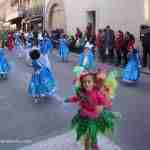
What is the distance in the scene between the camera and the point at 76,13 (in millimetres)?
33250

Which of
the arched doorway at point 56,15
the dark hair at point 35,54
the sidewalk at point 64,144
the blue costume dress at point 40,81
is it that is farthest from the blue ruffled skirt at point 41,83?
the arched doorway at point 56,15

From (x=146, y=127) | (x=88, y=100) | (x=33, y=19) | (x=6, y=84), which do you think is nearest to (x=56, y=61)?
(x=6, y=84)

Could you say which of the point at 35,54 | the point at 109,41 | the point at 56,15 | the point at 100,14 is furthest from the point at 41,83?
the point at 56,15

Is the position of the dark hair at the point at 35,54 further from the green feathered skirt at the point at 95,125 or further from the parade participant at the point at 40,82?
the green feathered skirt at the point at 95,125

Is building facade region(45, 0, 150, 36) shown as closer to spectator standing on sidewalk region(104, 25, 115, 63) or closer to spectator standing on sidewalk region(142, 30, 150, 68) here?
spectator standing on sidewalk region(104, 25, 115, 63)

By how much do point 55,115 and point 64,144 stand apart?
2.83 m

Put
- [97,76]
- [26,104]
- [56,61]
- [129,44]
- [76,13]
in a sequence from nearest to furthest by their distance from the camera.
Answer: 1. [97,76]
2. [26,104]
3. [129,44]
4. [56,61]
5. [76,13]

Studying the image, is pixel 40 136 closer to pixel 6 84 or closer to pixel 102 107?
pixel 102 107

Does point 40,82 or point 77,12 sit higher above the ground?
point 77,12

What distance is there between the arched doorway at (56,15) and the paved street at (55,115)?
73.2 feet

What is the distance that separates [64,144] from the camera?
8055 millimetres

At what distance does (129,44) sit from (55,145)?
13158 millimetres

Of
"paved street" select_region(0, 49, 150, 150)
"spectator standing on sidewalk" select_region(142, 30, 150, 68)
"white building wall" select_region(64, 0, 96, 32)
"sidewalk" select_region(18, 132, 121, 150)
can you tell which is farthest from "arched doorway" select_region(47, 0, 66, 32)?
"sidewalk" select_region(18, 132, 121, 150)

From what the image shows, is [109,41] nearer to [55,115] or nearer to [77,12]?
[77,12]
